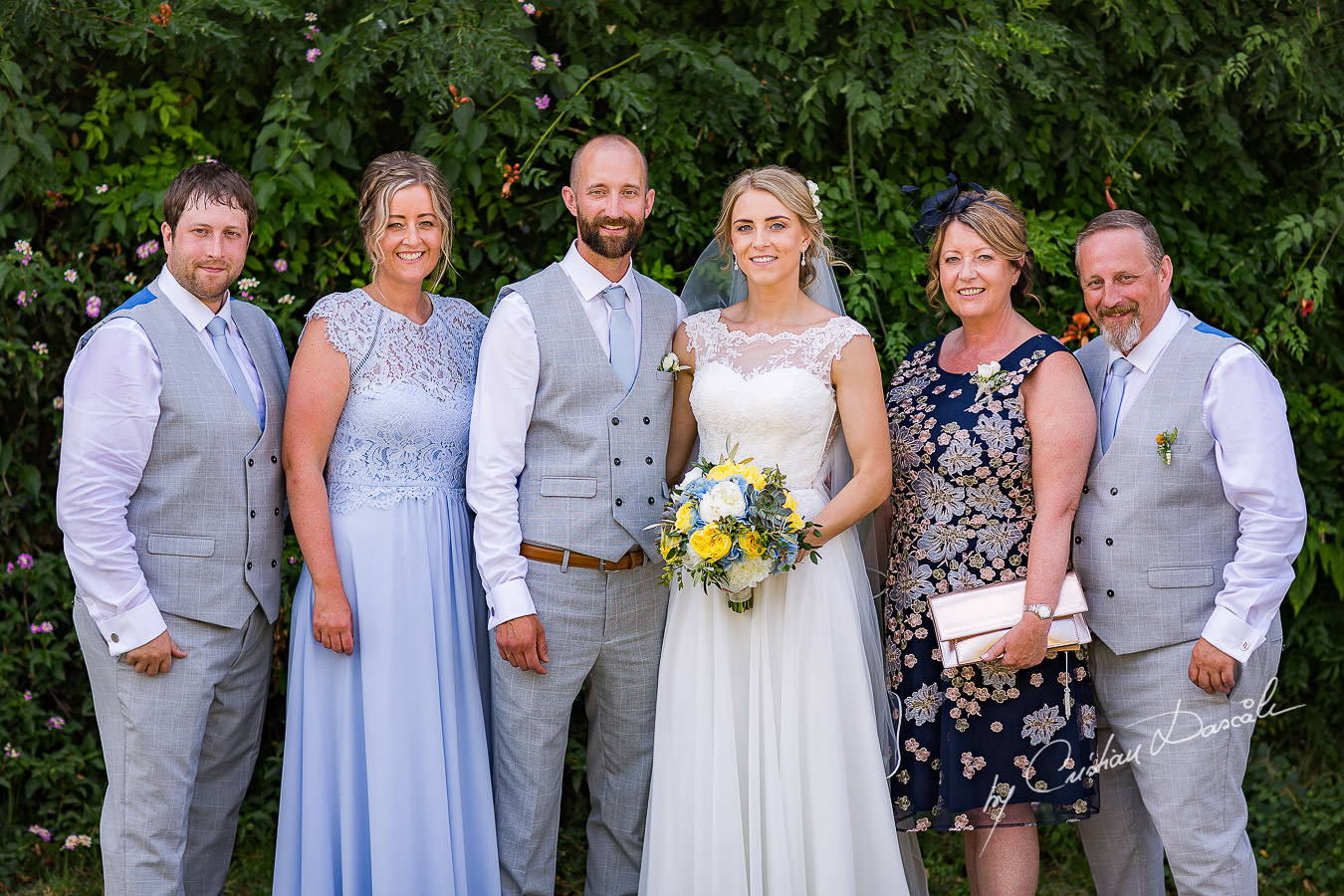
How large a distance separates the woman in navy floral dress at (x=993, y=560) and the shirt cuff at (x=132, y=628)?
2055 mm

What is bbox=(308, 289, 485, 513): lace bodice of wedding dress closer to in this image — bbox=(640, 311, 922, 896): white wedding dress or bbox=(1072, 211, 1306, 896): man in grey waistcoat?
bbox=(640, 311, 922, 896): white wedding dress

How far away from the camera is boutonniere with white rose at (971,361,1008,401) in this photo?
3.12m

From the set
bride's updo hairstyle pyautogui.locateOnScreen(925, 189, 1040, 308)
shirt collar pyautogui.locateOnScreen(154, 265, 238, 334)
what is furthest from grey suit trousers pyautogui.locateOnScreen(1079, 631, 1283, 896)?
shirt collar pyautogui.locateOnScreen(154, 265, 238, 334)

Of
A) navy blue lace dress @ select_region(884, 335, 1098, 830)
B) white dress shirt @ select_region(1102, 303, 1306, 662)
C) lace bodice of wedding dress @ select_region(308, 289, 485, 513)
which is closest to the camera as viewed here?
white dress shirt @ select_region(1102, 303, 1306, 662)

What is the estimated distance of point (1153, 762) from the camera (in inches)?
121

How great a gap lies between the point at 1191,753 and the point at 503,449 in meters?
2.08

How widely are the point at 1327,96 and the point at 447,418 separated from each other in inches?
140

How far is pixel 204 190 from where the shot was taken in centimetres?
316

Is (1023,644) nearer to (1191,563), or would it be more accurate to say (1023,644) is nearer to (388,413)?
(1191,563)

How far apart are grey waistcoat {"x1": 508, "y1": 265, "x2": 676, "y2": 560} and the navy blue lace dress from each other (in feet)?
2.58

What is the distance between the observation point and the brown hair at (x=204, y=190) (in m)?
3.15

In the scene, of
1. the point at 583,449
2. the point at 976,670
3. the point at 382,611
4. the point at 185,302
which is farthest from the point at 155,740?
the point at 976,670

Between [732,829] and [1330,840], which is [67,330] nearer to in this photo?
[732,829]

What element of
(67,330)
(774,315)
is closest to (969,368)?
(774,315)
